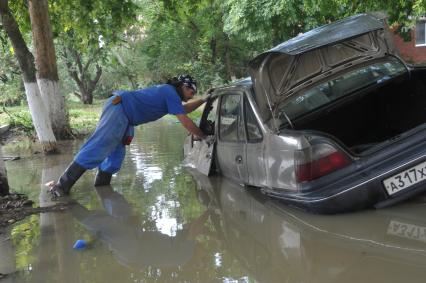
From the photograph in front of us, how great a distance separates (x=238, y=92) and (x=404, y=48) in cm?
2232

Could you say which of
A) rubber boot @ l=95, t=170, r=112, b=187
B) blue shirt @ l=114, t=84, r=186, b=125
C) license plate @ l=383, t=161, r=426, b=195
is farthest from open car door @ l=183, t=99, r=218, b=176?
license plate @ l=383, t=161, r=426, b=195

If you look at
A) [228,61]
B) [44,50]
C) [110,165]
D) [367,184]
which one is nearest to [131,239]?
[367,184]

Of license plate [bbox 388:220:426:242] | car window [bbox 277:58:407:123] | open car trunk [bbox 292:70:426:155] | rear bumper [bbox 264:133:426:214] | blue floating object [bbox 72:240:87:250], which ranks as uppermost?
car window [bbox 277:58:407:123]

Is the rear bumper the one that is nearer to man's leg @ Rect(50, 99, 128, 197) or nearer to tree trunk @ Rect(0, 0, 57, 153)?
man's leg @ Rect(50, 99, 128, 197)

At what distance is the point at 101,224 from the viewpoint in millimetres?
5371

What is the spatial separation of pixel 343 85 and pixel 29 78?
7366 millimetres

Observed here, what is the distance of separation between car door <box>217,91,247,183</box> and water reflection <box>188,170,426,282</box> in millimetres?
657

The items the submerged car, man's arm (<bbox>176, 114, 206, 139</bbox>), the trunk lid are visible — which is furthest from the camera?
man's arm (<bbox>176, 114, 206, 139</bbox>)

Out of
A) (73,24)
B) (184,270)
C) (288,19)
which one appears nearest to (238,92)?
(184,270)

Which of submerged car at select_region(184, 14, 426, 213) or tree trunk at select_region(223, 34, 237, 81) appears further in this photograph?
tree trunk at select_region(223, 34, 237, 81)

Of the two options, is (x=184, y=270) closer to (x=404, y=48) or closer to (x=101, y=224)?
(x=101, y=224)

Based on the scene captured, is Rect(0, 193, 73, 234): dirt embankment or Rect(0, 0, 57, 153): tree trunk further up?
Rect(0, 0, 57, 153): tree trunk

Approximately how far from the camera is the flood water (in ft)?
12.1

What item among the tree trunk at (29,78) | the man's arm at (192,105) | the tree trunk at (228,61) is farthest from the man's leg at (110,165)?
the tree trunk at (228,61)
